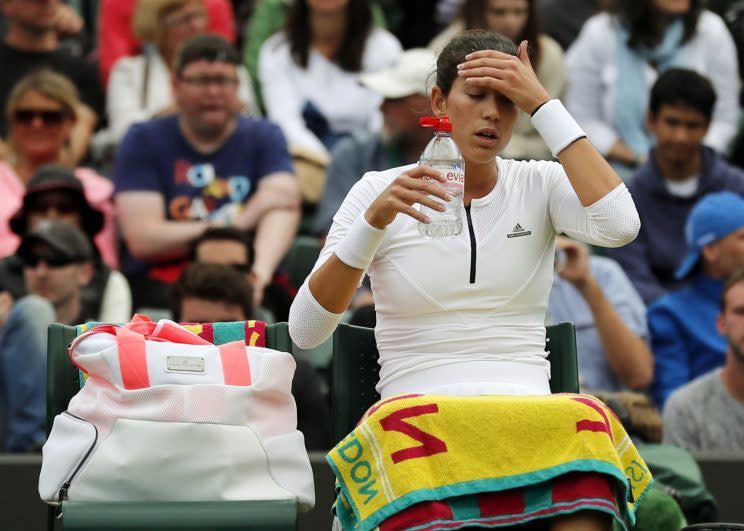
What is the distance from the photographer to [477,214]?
391cm

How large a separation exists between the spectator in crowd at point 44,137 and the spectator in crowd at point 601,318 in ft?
7.07

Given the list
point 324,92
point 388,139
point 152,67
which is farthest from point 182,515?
point 152,67

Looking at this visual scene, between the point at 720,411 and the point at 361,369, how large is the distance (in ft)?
6.48

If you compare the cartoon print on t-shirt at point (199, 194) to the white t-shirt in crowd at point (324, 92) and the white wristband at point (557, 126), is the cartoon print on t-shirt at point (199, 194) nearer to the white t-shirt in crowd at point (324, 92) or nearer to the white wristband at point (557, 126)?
the white t-shirt in crowd at point (324, 92)

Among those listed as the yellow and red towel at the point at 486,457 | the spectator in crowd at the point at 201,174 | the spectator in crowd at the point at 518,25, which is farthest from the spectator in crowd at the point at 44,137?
the yellow and red towel at the point at 486,457

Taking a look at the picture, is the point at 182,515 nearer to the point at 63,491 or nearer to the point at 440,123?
the point at 63,491

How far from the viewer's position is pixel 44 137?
738 cm

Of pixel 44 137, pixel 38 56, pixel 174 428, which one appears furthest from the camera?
pixel 38 56

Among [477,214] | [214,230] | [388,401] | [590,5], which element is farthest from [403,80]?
[388,401]

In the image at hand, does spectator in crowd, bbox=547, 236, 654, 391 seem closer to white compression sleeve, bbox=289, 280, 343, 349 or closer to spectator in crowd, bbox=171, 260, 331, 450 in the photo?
spectator in crowd, bbox=171, 260, 331, 450

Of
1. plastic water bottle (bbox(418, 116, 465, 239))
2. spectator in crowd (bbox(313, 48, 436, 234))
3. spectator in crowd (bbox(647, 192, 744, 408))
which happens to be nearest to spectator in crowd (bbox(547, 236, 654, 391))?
spectator in crowd (bbox(647, 192, 744, 408))

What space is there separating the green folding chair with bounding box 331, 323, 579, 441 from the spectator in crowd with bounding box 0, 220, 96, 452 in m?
1.64

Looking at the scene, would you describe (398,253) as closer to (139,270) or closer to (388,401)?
(388,401)

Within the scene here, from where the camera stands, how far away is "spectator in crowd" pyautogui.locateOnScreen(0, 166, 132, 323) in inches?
249
